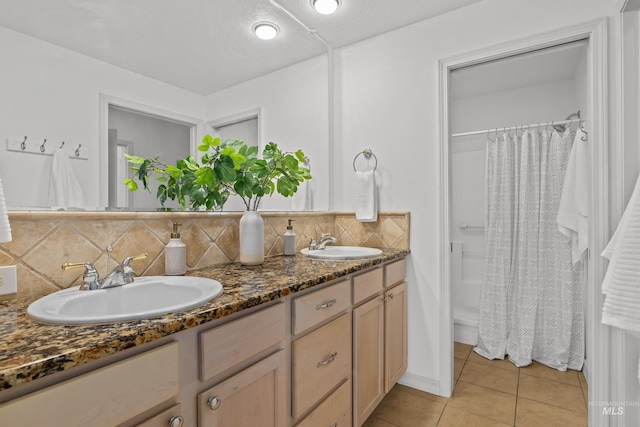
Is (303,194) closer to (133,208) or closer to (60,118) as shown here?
(133,208)

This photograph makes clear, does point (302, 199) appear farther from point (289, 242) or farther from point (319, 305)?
point (319, 305)

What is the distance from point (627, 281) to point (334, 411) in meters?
1.18

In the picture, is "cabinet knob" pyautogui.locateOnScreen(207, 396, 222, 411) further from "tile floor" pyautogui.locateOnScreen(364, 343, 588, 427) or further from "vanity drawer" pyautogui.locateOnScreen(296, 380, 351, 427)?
"tile floor" pyautogui.locateOnScreen(364, 343, 588, 427)

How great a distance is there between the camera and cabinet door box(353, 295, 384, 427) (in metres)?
1.47

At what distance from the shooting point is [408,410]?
71.7 inches

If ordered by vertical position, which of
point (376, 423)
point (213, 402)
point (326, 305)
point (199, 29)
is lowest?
point (376, 423)

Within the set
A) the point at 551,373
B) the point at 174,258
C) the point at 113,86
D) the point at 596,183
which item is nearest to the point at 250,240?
the point at 174,258

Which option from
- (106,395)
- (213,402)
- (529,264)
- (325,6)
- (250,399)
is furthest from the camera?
(529,264)

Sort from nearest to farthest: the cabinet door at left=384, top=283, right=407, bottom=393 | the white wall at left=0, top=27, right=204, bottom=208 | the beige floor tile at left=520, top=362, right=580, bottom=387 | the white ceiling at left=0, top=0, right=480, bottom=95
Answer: the white wall at left=0, top=27, right=204, bottom=208 < the white ceiling at left=0, top=0, right=480, bottom=95 < the cabinet door at left=384, top=283, right=407, bottom=393 < the beige floor tile at left=520, top=362, right=580, bottom=387

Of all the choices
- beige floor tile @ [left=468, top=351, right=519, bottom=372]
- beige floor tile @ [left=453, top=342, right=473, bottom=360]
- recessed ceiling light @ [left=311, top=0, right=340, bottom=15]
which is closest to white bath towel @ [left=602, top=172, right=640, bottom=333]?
beige floor tile @ [left=468, top=351, right=519, bottom=372]

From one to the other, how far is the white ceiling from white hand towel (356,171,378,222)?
0.86 meters

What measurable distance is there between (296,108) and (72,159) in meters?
1.32

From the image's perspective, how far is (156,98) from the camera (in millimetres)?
1272

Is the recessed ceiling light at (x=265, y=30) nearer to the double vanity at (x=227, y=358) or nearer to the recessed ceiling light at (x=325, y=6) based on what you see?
the recessed ceiling light at (x=325, y=6)
